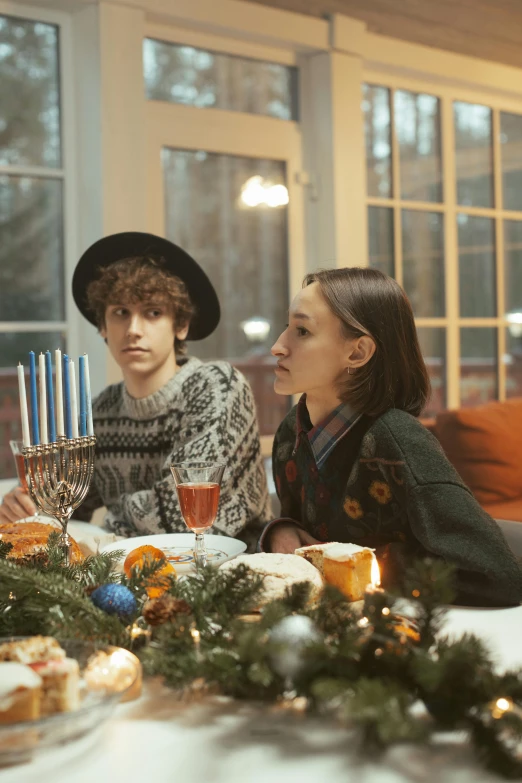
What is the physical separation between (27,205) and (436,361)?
2.31 meters

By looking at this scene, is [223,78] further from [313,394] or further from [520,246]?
[313,394]

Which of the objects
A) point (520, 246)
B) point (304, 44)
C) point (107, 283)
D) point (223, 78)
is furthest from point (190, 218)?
point (520, 246)

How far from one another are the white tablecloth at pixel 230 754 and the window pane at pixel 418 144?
13.0ft

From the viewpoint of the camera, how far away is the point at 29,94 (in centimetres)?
319

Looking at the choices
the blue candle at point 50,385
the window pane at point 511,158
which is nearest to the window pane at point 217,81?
the window pane at point 511,158

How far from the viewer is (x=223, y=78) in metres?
3.74

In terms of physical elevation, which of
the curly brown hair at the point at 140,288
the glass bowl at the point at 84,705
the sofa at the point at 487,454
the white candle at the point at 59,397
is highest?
the curly brown hair at the point at 140,288

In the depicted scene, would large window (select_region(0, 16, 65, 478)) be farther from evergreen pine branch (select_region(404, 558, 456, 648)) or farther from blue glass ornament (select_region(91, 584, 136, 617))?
evergreen pine branch (select_region(404, 558, 456, 648))

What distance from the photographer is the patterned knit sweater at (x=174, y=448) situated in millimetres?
1754

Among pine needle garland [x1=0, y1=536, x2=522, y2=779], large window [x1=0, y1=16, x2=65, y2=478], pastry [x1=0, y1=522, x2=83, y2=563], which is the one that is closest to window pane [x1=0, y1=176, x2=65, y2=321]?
large window [x1=0, y1=16, x2=65, y2=478]

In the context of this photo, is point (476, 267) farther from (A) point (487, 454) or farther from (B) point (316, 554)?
(B) point (316, 554)

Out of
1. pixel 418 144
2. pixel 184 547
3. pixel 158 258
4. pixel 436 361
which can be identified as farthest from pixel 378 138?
pixel 184 547

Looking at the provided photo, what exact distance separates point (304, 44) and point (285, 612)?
3.46 metres

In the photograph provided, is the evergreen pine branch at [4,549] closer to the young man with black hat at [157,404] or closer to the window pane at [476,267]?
the young man with black hat at [157,404]
